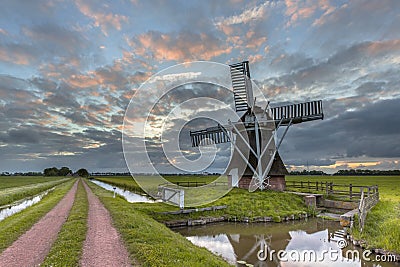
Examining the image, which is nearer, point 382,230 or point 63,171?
point 382,230

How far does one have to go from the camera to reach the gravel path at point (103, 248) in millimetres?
7250

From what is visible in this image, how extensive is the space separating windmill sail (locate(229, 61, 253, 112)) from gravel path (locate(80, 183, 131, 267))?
58.3 ft

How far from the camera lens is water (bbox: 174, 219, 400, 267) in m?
10.8

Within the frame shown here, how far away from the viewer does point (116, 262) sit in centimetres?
723

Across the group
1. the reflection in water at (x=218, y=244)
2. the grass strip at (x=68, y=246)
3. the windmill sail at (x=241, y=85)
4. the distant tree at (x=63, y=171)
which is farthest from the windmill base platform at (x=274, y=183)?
the distant tree at (x=63, y=171)

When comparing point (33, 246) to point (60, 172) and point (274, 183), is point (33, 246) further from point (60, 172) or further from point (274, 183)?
point (60, 172)

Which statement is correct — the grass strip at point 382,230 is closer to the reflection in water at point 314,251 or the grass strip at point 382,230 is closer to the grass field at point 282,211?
the grass field at point 282,211

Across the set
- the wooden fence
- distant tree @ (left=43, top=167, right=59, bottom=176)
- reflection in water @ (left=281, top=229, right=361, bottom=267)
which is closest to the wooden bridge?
the wooden fence

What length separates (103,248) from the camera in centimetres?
838

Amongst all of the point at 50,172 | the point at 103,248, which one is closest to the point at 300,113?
the point at 103,248

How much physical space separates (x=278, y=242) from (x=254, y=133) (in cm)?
1374

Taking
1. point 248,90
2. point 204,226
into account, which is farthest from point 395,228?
point 248,90

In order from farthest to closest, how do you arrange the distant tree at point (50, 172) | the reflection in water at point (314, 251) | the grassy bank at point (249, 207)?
1. the distant tree at point (50, 172)
2. the grassy bank at point (249, 207)
3. the reflection in water at point (314, 251)

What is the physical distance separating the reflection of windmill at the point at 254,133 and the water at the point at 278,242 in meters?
6.26
